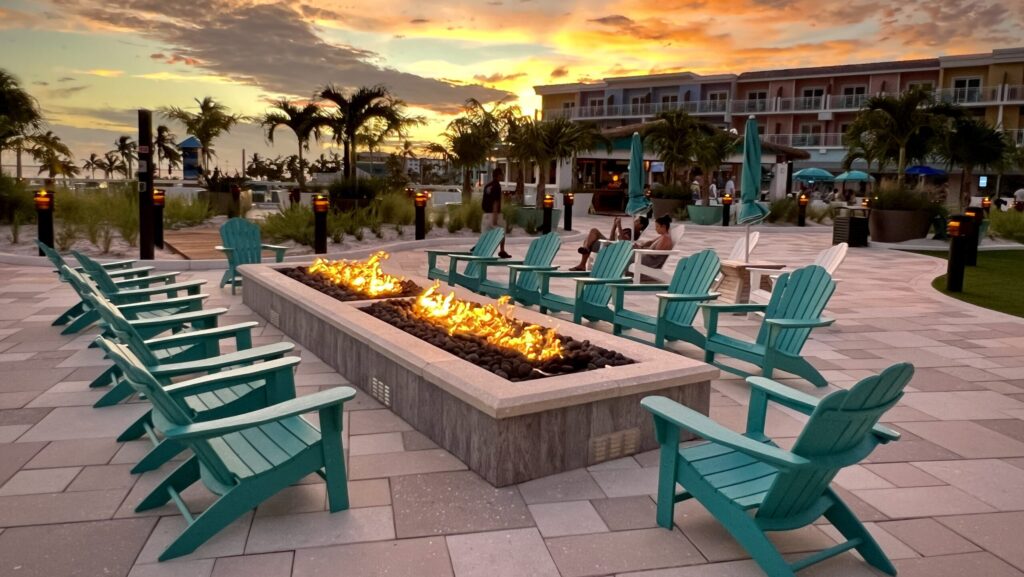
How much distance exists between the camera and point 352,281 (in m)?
7.27

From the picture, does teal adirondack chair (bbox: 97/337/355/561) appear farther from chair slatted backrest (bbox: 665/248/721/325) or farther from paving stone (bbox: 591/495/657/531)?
chair slatted backrest (bbox: 665/248/721/325)

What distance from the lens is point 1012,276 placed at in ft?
41.4

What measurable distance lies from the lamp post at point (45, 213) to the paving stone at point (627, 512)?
10.7 metres

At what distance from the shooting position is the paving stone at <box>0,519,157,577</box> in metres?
2.89

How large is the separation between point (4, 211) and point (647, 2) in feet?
44.6

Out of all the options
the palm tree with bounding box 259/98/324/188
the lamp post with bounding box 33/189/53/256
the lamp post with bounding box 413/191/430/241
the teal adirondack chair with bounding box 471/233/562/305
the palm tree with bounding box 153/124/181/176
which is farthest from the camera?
the palm tree with bounding box 153/124/181/176

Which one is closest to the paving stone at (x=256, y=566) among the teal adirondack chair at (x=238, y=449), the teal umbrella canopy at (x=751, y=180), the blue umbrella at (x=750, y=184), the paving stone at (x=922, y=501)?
the teal adirondack chair at (x=238, y=449)

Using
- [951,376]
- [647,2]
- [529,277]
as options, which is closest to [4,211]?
[529,277]

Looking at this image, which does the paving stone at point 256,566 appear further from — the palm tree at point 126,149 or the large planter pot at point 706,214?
the palm tree at point 126,149

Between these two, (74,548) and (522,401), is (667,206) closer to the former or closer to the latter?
(522,401)

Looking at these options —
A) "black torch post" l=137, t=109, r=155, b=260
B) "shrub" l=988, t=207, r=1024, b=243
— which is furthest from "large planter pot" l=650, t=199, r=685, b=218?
"black torch post" l=137, t=109, r=155, b=260

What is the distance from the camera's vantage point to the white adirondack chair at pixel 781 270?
7742 millimetres

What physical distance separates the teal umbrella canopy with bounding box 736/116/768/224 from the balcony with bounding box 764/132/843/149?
42.0m

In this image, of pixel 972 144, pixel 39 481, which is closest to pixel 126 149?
pixel 972 144
